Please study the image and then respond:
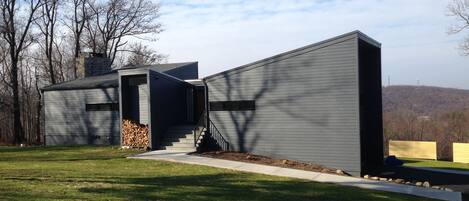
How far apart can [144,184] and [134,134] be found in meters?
9.69

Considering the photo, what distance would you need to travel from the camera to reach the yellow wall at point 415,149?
33062mm

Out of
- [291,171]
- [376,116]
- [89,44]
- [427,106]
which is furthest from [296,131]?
[427,106]

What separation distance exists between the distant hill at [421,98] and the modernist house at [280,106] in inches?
1763

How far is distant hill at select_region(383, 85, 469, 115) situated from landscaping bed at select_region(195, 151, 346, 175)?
47.9m

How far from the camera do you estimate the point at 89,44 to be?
48.3m

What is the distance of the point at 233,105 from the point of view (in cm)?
2048

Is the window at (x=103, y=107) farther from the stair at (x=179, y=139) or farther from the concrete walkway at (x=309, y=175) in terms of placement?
the concrete walkway at (x=309, y=175)

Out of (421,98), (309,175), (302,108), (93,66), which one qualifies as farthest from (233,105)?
(421,98)

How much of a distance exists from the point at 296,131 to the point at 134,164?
6.00 m

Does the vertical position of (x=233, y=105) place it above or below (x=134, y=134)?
above

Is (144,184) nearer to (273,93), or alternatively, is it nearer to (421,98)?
(273,93)

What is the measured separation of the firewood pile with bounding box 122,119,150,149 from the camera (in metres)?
21.4

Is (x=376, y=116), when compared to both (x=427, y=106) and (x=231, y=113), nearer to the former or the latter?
(x=231, y=113)

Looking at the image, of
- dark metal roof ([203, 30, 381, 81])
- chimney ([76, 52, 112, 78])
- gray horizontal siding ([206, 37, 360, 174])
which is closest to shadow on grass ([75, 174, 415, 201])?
gray horizontal siding ([206, 37, 360, 174])
